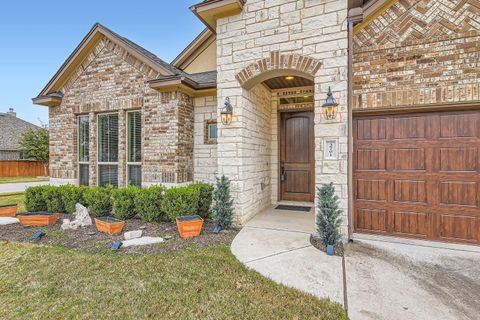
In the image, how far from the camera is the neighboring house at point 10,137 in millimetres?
22188

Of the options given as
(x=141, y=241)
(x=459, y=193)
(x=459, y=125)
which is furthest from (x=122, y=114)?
(x=459, y=193)

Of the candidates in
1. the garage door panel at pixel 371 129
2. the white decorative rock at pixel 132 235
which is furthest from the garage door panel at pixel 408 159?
the white decorative rock at pixel 132 235

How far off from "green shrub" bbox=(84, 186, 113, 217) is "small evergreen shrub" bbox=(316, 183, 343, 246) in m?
4.94

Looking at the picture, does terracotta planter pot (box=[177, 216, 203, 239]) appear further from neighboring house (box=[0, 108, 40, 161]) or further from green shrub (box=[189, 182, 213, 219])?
neighboring house (box=[0, 108, 40, 161])

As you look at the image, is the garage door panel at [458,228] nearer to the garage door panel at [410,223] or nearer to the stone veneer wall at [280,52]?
the garage door panel at [410,223]

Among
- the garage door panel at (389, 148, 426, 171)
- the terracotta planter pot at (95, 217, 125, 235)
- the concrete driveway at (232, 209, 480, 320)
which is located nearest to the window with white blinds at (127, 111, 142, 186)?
the terracotta planter pot at (95, 217, 125, 235)

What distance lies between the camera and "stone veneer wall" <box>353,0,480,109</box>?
12.2 feet

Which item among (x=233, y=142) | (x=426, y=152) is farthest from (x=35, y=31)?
(x=426, y=152)

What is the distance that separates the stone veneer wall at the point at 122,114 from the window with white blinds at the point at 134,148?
6.0 inches

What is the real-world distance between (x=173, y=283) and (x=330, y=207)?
268 cm

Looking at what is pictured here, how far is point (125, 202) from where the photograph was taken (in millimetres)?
5418

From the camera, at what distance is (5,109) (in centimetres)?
3003

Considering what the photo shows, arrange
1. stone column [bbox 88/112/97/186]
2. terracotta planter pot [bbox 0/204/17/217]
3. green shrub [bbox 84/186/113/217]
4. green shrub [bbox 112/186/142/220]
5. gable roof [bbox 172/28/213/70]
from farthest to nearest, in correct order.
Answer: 1. gable roof [bbox 172/28/213/70]
2. stone column [bbox 88/112/97/186]
3. terracotta planter pot [bbox 0/204/17/217]
4. green shrub [bbox 84/186/113/217]
5. green shrub [bbox 112/186/142/220]

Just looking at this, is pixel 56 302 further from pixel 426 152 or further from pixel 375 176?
pixel 426 152
